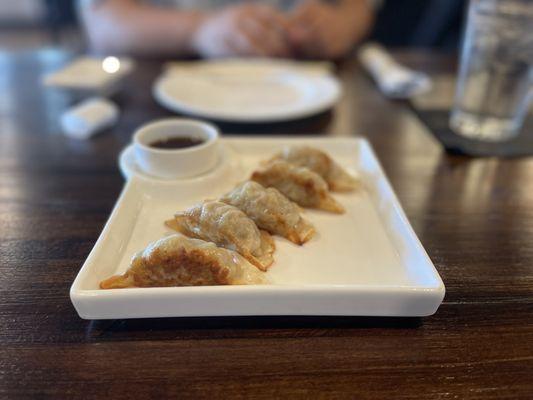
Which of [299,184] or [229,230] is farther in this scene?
[299,184]

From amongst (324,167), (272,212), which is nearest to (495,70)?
(324,167)

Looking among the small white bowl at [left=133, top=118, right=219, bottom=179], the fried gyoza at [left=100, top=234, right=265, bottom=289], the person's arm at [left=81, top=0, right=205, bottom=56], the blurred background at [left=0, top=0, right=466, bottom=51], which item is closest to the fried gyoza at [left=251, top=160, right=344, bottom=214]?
the small white bowl at [left=133, top=118, right=219, bottom=179]

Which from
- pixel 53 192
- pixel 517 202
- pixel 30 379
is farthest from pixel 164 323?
pixel 517 202

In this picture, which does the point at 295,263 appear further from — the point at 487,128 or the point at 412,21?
the point at 412,21

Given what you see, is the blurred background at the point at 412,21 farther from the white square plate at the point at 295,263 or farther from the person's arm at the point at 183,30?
the white square plate at the point at 295,263

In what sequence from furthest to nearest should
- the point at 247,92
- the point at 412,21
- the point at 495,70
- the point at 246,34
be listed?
the point at 412,21, the point at 246,34, the point at 247,92, the point at 495,70
